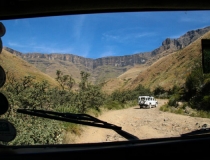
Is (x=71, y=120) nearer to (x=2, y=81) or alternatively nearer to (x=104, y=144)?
(x=104, y=144)

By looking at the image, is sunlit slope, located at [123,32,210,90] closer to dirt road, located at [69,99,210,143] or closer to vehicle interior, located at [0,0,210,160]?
dirt road, located at [69,99,210,143]

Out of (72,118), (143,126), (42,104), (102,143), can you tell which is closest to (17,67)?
(42,104)

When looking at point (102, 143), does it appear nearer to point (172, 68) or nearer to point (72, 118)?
point (72, 118)

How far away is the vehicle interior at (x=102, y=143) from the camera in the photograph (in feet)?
5.61

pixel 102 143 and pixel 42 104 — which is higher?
pixel 42 104

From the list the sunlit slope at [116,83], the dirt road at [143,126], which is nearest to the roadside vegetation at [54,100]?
the dirt road at [143,126]

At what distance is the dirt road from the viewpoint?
7.38 ft

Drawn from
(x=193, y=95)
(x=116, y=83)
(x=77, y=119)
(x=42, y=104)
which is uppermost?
(x=116, y=83)

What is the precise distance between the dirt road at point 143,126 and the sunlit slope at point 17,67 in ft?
3.28

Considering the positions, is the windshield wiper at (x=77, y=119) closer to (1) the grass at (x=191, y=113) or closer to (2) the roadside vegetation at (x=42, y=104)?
(2) the roadside vegetation at (x=42, y=104)

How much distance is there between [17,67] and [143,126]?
5.71ft

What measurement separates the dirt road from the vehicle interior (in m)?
0.14

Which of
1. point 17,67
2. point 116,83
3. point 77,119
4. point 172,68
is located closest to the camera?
point 77,119

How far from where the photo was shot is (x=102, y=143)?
1906 mm
